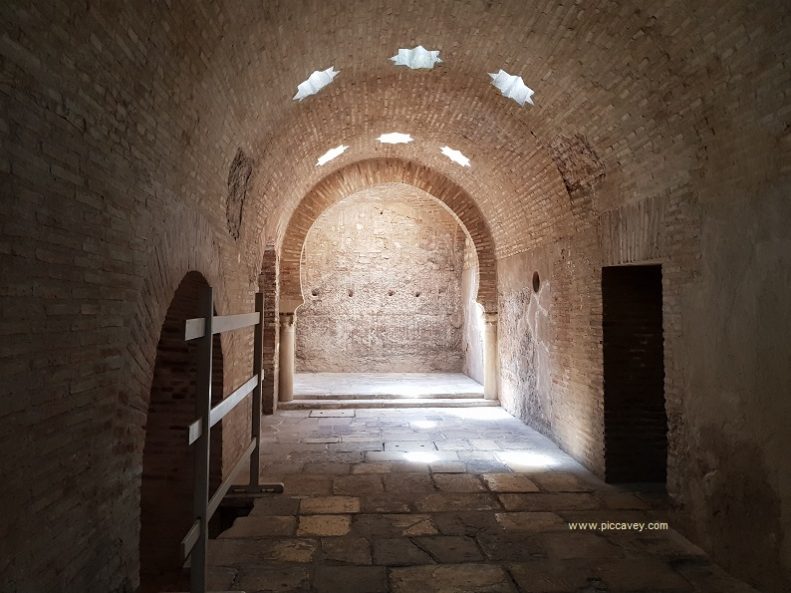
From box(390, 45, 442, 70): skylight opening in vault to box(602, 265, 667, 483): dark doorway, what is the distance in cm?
301

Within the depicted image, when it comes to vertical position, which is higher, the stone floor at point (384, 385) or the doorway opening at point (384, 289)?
the doorway opening at point (384, 289)

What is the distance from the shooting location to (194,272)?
4.89 m

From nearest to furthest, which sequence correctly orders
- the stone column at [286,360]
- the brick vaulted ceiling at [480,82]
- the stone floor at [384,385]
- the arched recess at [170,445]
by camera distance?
1. the brick vaulted ceiling at [480,82]
2. the arched recess at [170,445]
3. the stone column at [286,360]
4. the stone floor at [384,385]

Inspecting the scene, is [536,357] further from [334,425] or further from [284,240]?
[284,240]

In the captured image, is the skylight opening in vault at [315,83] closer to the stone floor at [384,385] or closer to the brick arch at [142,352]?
the brick arch at [142,352]

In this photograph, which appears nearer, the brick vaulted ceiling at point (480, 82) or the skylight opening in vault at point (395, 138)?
the brick vaulted ceiling at point (480, 82)

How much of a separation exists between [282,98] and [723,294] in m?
4.64

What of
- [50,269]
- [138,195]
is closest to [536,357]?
[138,195]

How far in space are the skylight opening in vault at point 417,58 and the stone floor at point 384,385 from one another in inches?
248

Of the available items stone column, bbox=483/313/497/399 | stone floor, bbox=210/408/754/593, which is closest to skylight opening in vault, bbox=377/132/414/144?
stone column, bbox=483/313/497/399

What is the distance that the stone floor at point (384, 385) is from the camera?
10.8 m

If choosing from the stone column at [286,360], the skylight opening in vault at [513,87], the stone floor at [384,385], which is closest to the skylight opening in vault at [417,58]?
the skylight opening in vault at [513,87]

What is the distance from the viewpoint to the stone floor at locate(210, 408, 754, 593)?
378 centimetres

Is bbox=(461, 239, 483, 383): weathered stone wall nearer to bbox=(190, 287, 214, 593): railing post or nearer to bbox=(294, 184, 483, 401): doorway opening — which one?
bbox=(294, 184, 483, 401): doorway opening
